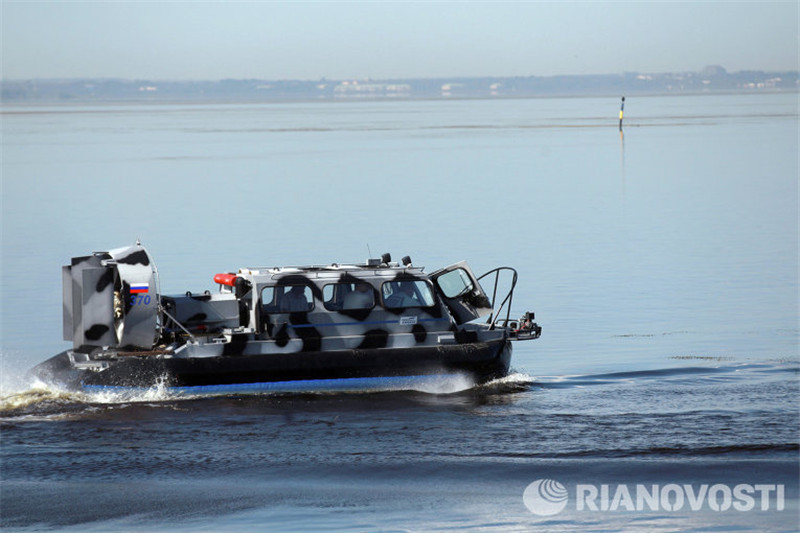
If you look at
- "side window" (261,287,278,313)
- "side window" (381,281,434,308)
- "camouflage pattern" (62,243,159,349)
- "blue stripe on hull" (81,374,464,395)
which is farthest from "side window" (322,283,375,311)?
"camouflage pattern" (62,243,159,349)

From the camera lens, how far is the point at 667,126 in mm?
115875

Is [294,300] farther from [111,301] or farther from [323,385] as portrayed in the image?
[111,301]

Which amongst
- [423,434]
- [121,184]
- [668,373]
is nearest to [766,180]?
[121,184]

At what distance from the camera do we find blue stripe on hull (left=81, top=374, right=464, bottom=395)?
66.8 ft

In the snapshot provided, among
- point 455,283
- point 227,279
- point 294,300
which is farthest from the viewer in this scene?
point 455,283

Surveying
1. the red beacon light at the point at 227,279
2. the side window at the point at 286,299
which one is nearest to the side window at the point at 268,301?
the side window at the point at 286,299

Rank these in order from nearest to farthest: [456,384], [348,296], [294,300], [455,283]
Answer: [294,300] < [348,296] < [456,384] < [455,283]

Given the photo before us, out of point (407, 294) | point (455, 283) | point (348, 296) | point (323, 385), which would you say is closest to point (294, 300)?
point (348, 296)

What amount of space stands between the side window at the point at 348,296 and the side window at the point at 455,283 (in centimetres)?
153

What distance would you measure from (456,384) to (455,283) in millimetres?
1934

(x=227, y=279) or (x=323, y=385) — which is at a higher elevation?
(x=227, y=279)

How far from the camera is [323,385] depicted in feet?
67.9

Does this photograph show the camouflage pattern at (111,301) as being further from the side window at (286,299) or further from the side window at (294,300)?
the side window at (294,300)

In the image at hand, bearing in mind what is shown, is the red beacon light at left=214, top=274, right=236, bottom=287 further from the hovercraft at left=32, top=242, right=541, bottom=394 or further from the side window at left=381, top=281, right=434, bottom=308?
the side window at left=381, top=281, right=434, bottom=308
